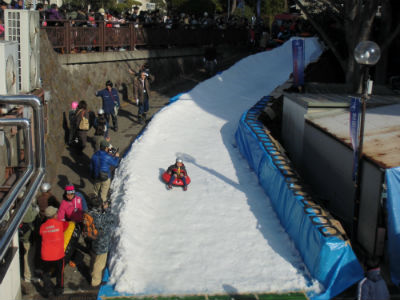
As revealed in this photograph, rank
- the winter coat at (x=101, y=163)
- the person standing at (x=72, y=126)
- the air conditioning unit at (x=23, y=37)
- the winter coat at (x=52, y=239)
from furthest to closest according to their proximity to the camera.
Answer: the person standing at (x=72, y=126), the air conditioning unit at (x=23, y=37), the winter coat at (x=101, y=163), the winter coat at (x=52, y=239)

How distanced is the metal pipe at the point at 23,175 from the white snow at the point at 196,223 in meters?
3.91

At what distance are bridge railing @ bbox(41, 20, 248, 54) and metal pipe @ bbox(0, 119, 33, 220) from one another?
12.8 m

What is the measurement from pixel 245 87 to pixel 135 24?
629cm

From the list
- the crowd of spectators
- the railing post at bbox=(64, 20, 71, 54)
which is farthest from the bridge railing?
the crowd of spectators

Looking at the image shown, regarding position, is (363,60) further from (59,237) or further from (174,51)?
(174,51)

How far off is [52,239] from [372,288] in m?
5.38

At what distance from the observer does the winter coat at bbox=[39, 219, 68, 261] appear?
29.0ft

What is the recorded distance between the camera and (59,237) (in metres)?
8.91

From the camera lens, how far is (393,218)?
9.66 m

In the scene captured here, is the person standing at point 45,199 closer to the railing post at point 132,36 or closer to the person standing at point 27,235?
the person standing at point 27,235

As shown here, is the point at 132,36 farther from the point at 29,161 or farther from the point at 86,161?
the point at 29,161

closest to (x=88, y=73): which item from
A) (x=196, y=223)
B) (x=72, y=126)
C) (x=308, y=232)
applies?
(x=72, y=126)

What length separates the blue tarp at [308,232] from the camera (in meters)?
9.12

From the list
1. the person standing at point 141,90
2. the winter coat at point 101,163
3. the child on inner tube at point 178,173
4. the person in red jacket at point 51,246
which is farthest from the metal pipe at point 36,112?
the person standing at point 141,90
